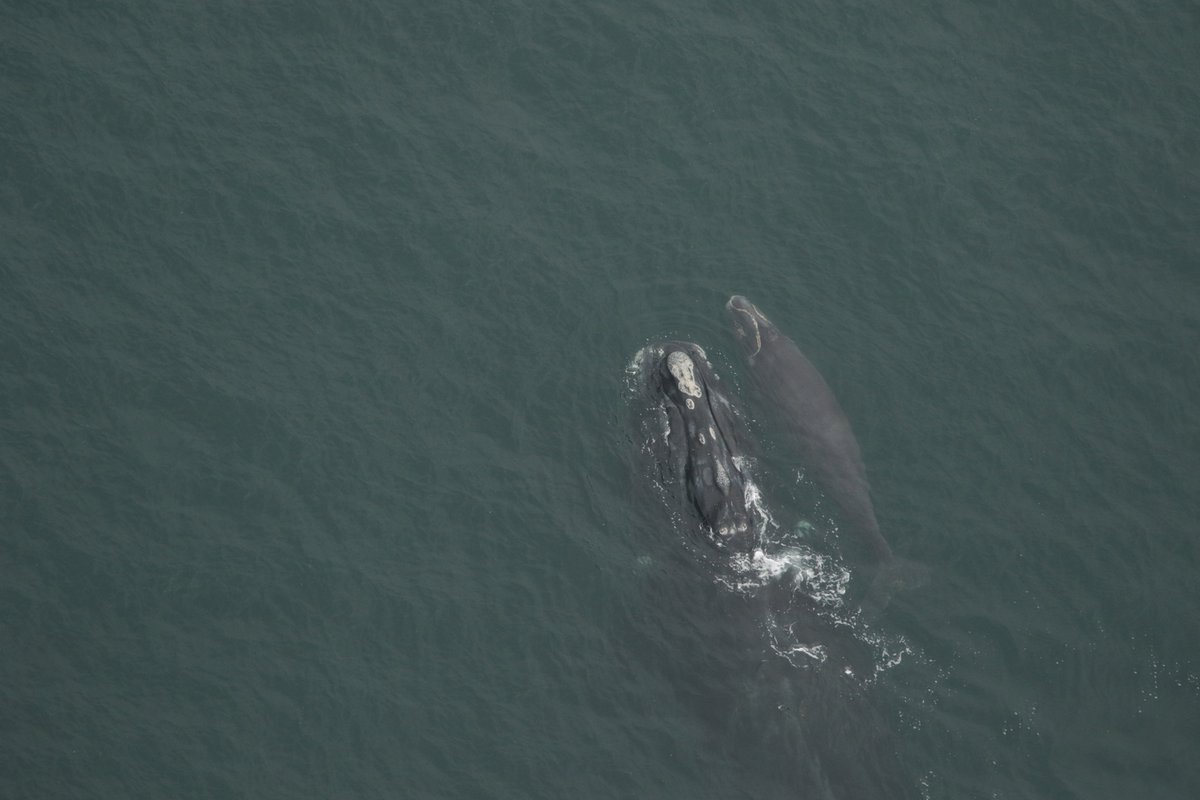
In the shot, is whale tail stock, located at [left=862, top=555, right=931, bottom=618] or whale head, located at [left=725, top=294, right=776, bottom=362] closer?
whale tail stock, located at [left=862, top=555, right=931, bottom=618]

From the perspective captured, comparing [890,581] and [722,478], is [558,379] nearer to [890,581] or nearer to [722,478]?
[722,478]

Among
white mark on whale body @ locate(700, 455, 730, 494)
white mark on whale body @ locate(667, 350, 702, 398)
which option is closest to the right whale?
white mark on whale body @ locate(667, 350, 702, 398)

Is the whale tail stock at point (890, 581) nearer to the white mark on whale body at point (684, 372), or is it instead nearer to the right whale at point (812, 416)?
the right whale at point (812, 416)

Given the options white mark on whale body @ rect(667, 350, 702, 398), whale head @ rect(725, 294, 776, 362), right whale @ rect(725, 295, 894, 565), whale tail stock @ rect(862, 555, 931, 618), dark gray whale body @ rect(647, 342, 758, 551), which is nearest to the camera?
whale tail stock @ rect(862, 555, 931, 618)

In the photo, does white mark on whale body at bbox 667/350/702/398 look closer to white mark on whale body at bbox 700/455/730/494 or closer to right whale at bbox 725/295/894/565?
white mark on whale body at bbox 700/455/730/494

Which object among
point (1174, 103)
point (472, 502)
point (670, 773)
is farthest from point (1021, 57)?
point (670, 773)

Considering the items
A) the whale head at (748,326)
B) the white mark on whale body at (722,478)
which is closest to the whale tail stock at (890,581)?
the white mark on whale body at (722,478)

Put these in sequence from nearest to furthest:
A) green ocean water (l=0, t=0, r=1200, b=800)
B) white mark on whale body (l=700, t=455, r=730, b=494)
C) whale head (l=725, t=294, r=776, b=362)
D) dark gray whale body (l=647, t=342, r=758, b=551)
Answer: green ocean water (l=0, t=0, r=1200, b=800)
dark gray whale body (l=647, t=342, r=758, b=551)
white mark on whale body (l=700, t=455, r=730, b=494)
whale head (l=725, t=294, r=776, b=362)

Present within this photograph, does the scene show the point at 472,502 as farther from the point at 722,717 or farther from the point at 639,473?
the point at 722,717
